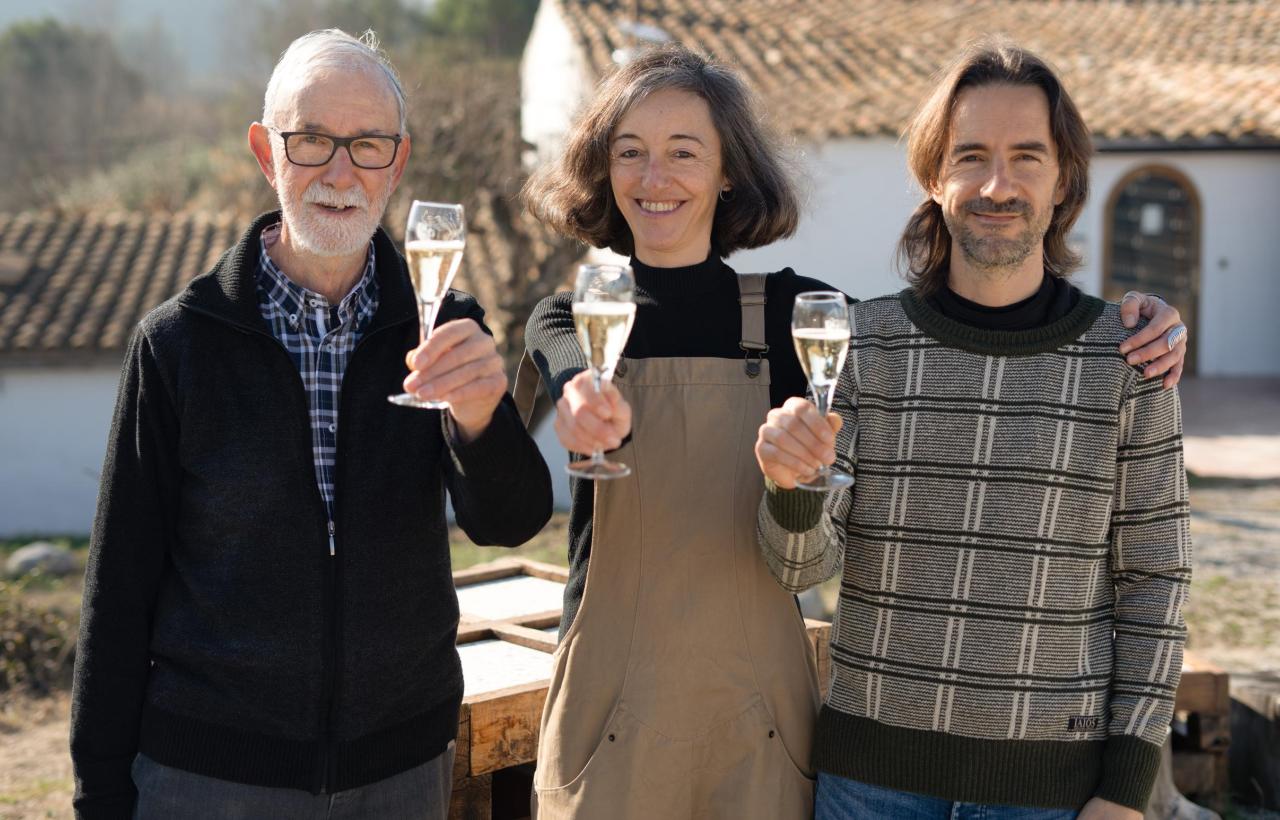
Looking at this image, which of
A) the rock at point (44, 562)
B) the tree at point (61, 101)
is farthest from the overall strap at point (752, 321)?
the tree at point (61, 101)

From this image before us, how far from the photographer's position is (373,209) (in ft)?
8.00

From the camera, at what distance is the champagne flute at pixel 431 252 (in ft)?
6.68

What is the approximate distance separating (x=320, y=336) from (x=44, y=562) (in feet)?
35.2

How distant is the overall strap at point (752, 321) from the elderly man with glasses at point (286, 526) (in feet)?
1.46

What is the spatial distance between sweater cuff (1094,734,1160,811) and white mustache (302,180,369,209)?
164 cm

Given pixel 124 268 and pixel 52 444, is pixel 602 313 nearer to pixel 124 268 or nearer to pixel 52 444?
pixel 52 444

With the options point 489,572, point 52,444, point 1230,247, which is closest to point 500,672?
point 489,572

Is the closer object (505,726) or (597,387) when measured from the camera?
(597,387)

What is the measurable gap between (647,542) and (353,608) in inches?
21.3

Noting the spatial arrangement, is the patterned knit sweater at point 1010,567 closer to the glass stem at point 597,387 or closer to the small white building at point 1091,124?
the glass stem at point 597,387

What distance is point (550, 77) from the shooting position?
19.9 metres

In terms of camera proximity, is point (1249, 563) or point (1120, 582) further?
point (1249, 563)

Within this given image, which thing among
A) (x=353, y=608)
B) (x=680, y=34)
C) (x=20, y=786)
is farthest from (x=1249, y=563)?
(x=680, y=34)

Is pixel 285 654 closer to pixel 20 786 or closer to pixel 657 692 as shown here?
pixel 657 692
